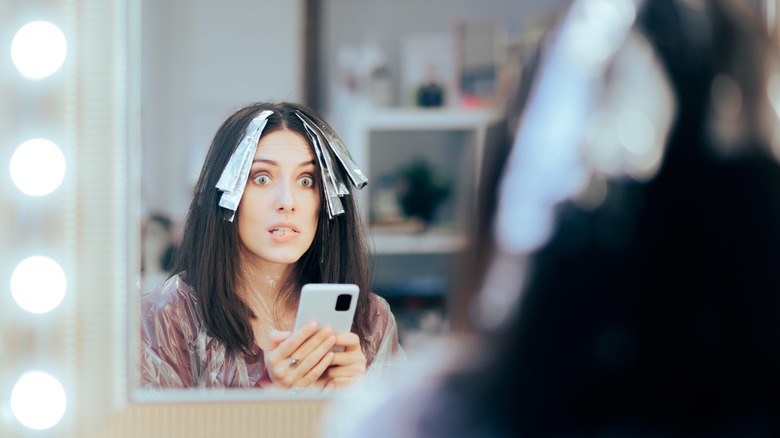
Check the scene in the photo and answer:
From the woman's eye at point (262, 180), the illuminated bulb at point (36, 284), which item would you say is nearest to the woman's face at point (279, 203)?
the woman's eye at point (262, 180)

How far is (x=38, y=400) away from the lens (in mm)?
453

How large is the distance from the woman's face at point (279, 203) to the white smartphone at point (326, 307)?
0.09 feet

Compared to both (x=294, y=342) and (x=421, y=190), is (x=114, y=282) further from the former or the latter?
(x=421, y=190)

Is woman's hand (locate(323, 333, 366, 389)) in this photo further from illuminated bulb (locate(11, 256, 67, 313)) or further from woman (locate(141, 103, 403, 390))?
illuminated bulb (locate(11, 256, 67, 313))

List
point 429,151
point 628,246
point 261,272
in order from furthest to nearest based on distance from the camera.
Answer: point 429,151 → point 261,272 → point 628,246

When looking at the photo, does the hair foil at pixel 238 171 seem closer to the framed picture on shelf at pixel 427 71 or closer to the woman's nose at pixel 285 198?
the woman's nose at pixel 285 198

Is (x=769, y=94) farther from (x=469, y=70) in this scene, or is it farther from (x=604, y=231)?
(x=469, y=70)

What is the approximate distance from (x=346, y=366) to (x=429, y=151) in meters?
0.21

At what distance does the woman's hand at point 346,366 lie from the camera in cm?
48

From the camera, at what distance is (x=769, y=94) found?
40cm

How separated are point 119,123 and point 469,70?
1.03ft

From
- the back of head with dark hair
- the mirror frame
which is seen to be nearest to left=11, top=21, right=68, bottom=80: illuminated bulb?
the mirror frame

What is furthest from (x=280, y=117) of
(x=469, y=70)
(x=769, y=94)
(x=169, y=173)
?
(x=769, y=94)

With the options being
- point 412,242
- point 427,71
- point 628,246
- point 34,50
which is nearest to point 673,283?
point 628,246
